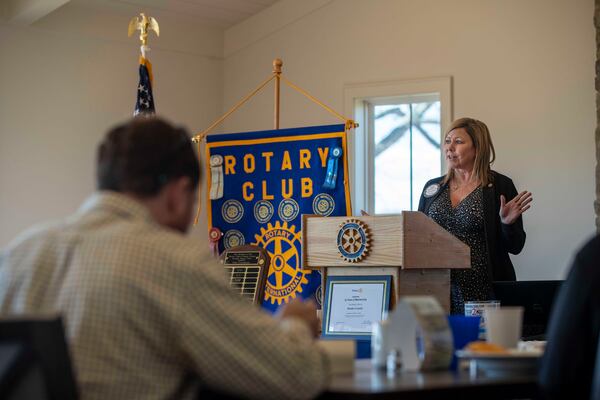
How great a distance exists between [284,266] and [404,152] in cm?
172

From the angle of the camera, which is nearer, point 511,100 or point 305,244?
Answer: point 305,244

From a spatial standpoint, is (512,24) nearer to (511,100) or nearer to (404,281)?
(511,100)

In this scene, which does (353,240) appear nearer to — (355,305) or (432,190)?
(355,305)

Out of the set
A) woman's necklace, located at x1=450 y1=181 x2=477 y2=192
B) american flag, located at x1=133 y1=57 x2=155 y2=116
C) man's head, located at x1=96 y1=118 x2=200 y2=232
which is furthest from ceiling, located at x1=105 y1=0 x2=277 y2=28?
man's head, located at x1=96 y1=118 x2=200 y2=232

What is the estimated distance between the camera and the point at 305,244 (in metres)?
3.48

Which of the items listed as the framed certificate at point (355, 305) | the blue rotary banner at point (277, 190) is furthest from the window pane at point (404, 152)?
the framed certificate at point (355, 305)

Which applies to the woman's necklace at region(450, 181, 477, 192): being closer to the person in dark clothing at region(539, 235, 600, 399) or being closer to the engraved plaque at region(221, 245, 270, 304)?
the engraved plaque at region(221, 245, 270, 304)

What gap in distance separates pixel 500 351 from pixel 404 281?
153 centimetres

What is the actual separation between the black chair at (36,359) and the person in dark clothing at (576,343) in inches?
31.5

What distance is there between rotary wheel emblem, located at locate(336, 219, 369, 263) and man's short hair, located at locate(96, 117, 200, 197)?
180 centimetres

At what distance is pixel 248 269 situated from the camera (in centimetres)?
376

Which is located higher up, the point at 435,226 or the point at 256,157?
the point at 256,157

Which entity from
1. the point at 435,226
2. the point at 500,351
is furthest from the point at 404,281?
the point at 500,351

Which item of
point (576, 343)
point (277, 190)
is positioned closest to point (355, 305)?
point (576, 343)
